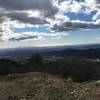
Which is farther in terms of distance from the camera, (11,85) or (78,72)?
(78,72)

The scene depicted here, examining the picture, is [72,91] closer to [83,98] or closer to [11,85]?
[83,98]

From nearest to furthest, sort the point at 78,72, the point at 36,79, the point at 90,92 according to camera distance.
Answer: the point at 90,92
the point at 36,79
the point at 78,72

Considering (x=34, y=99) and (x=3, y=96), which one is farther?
(x=3, y=96)

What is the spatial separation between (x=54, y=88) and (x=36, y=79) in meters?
2.93

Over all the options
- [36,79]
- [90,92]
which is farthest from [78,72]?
[90,92]

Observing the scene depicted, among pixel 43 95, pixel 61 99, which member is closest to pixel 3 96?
pixel 43 95

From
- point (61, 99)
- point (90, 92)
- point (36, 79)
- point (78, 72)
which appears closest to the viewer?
point (61, 99)

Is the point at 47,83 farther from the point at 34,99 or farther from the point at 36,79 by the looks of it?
the point at 34,99

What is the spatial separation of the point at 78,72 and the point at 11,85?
99.2 feet

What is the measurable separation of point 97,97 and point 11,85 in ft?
19.3

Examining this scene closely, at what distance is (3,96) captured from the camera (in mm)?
17375

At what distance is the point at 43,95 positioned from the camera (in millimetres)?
16609

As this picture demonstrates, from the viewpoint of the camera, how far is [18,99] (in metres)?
16.8

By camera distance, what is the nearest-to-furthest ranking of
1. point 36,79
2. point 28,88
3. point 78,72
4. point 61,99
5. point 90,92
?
1. point 61,99
2. point 90,92
3. point 28,88
4. point 36,79
5. point 78,72
